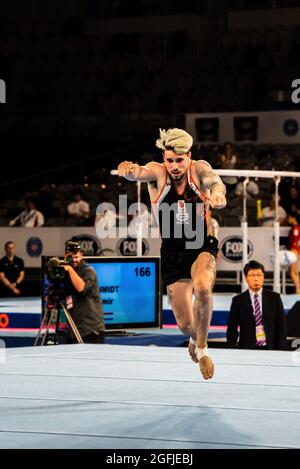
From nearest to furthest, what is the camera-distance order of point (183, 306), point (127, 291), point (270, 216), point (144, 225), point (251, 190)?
point (183, 306)
point (127, 291)
point (144, 225)
point (270, 216)
point (251, 190)

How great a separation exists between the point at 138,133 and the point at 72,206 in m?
4.18

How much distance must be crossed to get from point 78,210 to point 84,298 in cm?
916

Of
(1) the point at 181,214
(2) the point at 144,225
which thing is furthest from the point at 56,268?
(2) the point at 144,225

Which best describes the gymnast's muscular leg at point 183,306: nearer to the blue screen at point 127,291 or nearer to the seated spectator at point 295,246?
the blue screen at point 127,291

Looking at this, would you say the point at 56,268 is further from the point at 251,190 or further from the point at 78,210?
the point at 251,190

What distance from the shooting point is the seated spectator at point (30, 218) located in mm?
18109

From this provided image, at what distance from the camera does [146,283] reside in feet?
37.9

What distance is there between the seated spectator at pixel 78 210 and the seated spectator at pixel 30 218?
2.53ft

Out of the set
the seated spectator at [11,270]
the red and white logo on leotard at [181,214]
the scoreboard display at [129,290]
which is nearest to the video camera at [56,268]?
the scoreboard display at [129,290]

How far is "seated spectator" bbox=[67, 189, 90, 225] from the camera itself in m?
18.7

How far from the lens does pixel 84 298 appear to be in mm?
9969

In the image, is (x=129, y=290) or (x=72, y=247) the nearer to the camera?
(x=72, y=247)

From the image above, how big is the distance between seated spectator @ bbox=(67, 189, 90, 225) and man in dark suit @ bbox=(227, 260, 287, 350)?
10.7 meters

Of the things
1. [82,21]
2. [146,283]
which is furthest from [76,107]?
[146,283]
